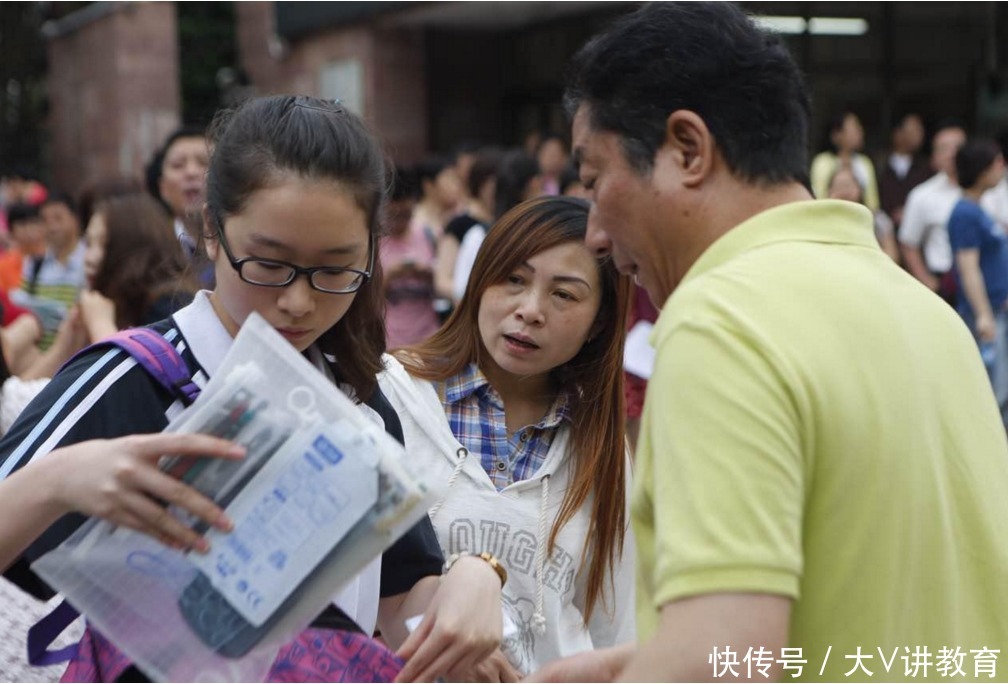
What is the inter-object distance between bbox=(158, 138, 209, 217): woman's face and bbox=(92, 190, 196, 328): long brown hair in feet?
2.81

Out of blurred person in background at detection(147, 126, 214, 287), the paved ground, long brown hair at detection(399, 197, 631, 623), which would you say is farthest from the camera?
blurred person in background at detection(147, 126, 214, 287)

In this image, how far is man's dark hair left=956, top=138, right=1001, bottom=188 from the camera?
904cm

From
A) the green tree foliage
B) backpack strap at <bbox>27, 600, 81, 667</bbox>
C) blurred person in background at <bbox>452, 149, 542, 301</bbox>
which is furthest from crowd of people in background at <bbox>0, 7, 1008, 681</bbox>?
the green tree foliage

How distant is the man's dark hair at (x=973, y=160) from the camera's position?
29.7 ft

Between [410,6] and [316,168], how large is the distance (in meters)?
11.9

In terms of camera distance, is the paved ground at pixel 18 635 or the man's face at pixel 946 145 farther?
the man's face at pixel 946 145

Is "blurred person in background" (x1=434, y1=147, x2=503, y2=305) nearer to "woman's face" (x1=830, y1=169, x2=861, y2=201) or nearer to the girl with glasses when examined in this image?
"woman's face" (x1=830, y1=169, x2=861, y2=201)

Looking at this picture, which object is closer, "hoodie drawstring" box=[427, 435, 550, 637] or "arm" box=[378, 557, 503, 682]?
"arm" box=[378, 557, 503, 682]

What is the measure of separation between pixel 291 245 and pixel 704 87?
2.26 ft

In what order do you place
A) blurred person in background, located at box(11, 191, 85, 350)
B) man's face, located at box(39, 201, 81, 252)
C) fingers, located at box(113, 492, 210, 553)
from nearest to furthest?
1. fingers, located at box(113, 492, 210, 553)
2. blurred person in background, located at box(11, 191, 85, 350)
3. man's face, located at box(39, 201, 81, 252)

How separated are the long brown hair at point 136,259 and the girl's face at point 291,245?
2515mm

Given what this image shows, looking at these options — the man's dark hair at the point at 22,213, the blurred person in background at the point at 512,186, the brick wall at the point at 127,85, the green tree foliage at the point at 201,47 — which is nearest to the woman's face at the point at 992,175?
the blurred person in background at the point at 512,186

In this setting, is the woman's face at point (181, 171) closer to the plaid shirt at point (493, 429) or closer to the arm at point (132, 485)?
the plaid shirt at point (493, 429)

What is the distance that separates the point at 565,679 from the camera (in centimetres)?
190
